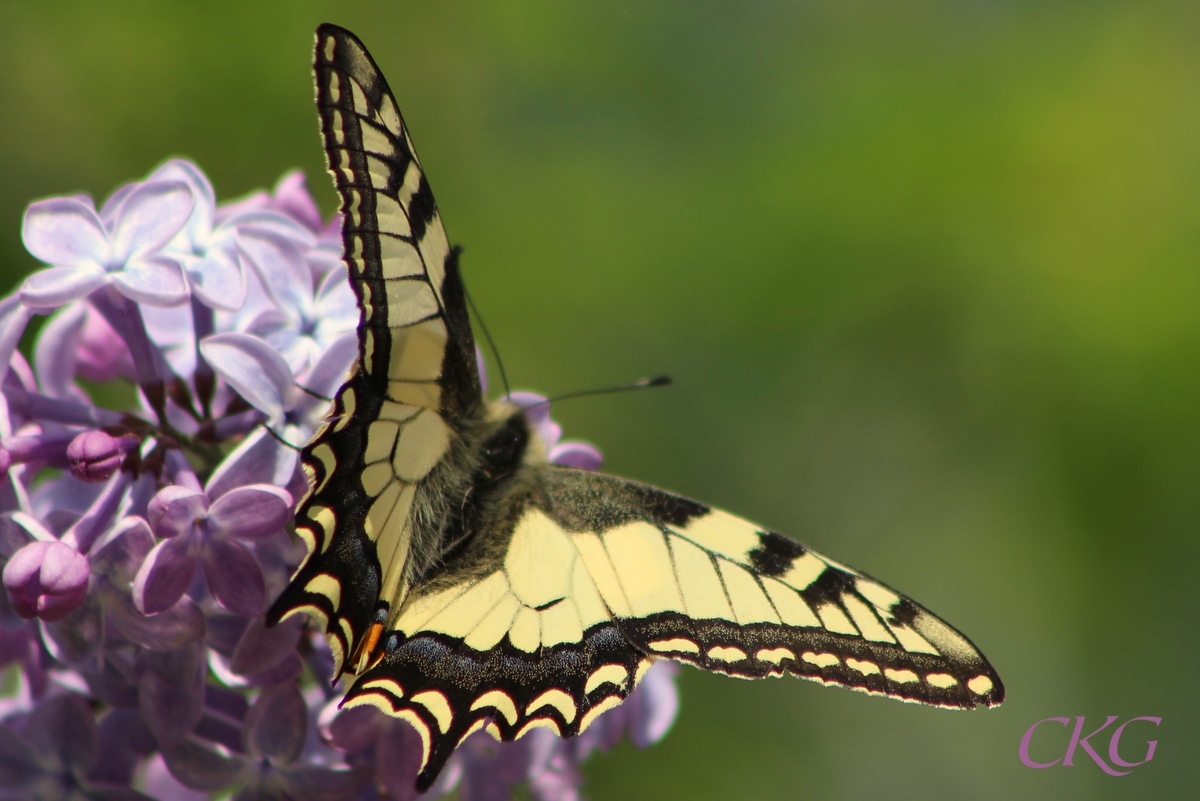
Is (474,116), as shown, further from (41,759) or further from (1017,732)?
(1017,732)

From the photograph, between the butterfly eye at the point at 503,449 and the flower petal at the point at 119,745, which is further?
the butterfly eye at the point at 503,449

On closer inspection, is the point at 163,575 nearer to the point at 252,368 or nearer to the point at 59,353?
the point at 252,368

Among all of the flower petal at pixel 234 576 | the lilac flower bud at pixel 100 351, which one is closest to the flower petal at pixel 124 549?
the flower petal at pixel 234 576

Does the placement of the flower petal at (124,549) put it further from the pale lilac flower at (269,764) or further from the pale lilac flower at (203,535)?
the pale lilac flower at (269,764)

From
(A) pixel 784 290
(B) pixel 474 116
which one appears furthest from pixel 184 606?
(B) pixel 474 116

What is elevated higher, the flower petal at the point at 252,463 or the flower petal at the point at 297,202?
the flower petal at the point at 297,202

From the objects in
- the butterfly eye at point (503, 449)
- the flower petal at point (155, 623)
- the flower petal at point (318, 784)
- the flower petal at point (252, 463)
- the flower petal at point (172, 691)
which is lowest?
the flower petal at point (318, 784)

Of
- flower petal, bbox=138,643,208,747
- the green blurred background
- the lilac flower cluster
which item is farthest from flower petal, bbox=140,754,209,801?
the green blurred background
